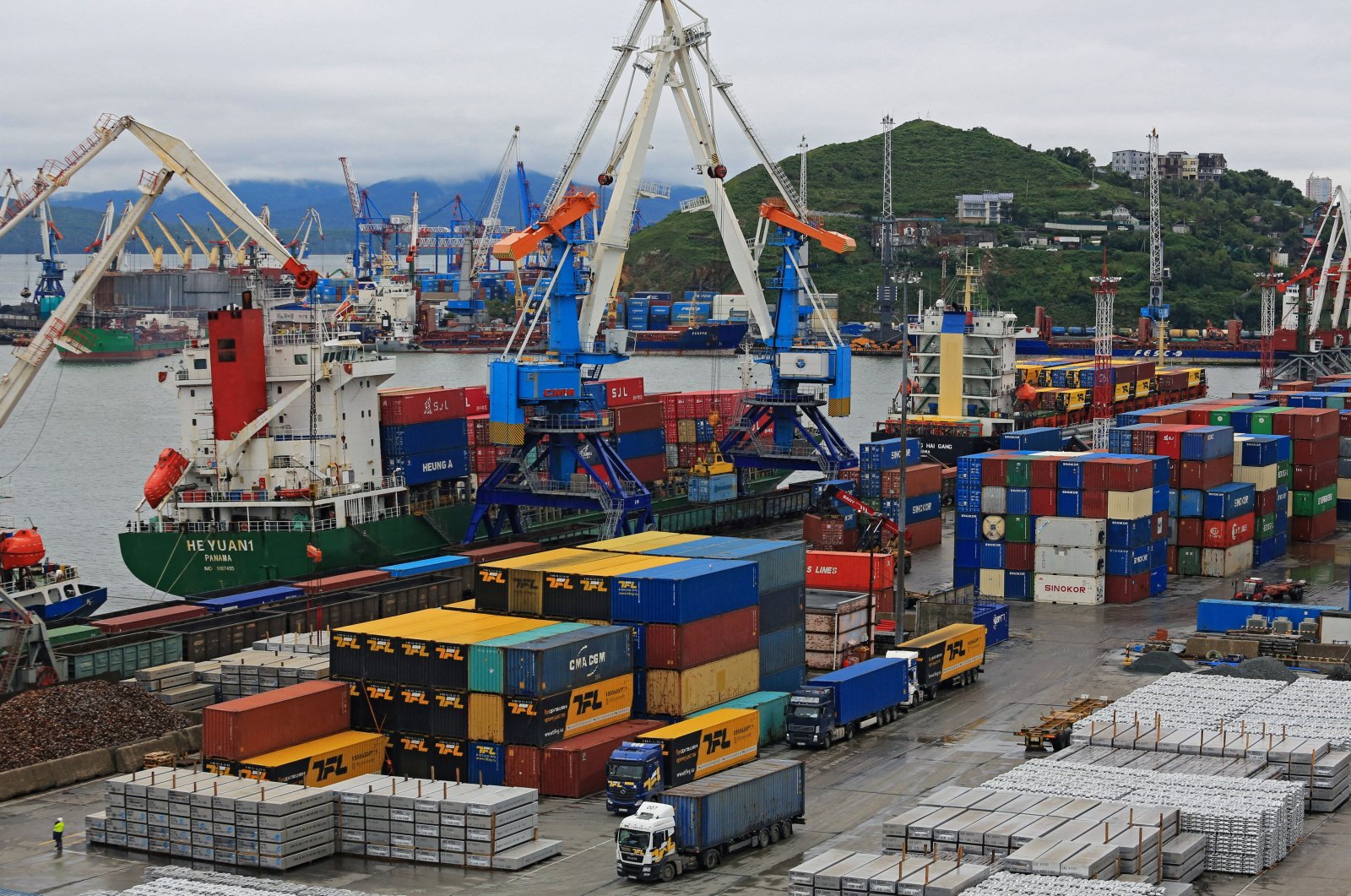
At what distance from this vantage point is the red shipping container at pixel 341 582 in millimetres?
51844

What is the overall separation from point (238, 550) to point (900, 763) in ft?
89.4

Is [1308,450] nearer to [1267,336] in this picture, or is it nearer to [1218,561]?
[1218,561]

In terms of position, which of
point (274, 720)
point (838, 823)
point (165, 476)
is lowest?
point (838, 823)

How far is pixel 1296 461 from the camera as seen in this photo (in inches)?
2975

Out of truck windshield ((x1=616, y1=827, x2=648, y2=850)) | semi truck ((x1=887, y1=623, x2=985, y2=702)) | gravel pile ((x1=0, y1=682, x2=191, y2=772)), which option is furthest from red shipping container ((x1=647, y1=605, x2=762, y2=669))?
gravel pile ((x1=0, y1=682, x2=191, y2=772))

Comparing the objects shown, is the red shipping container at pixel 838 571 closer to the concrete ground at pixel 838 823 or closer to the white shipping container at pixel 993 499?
the concrete ground at pixel 838 823

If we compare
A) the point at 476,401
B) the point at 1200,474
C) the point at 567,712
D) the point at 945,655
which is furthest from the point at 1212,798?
the point at 476,401

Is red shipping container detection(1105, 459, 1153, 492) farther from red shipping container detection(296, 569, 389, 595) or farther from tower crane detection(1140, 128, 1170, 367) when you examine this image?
tower crane detection(1140, 128, 1170, 367)

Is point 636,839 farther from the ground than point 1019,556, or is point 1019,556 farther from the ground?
point 1019,556

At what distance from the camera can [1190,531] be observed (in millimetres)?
66688

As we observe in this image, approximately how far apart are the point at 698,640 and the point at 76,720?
13.8 m

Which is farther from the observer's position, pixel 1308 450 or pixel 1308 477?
pixel 1308 450

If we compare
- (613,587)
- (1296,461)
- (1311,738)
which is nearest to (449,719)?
(613,587)

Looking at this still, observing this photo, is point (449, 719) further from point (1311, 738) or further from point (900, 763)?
point (1311, 738)
